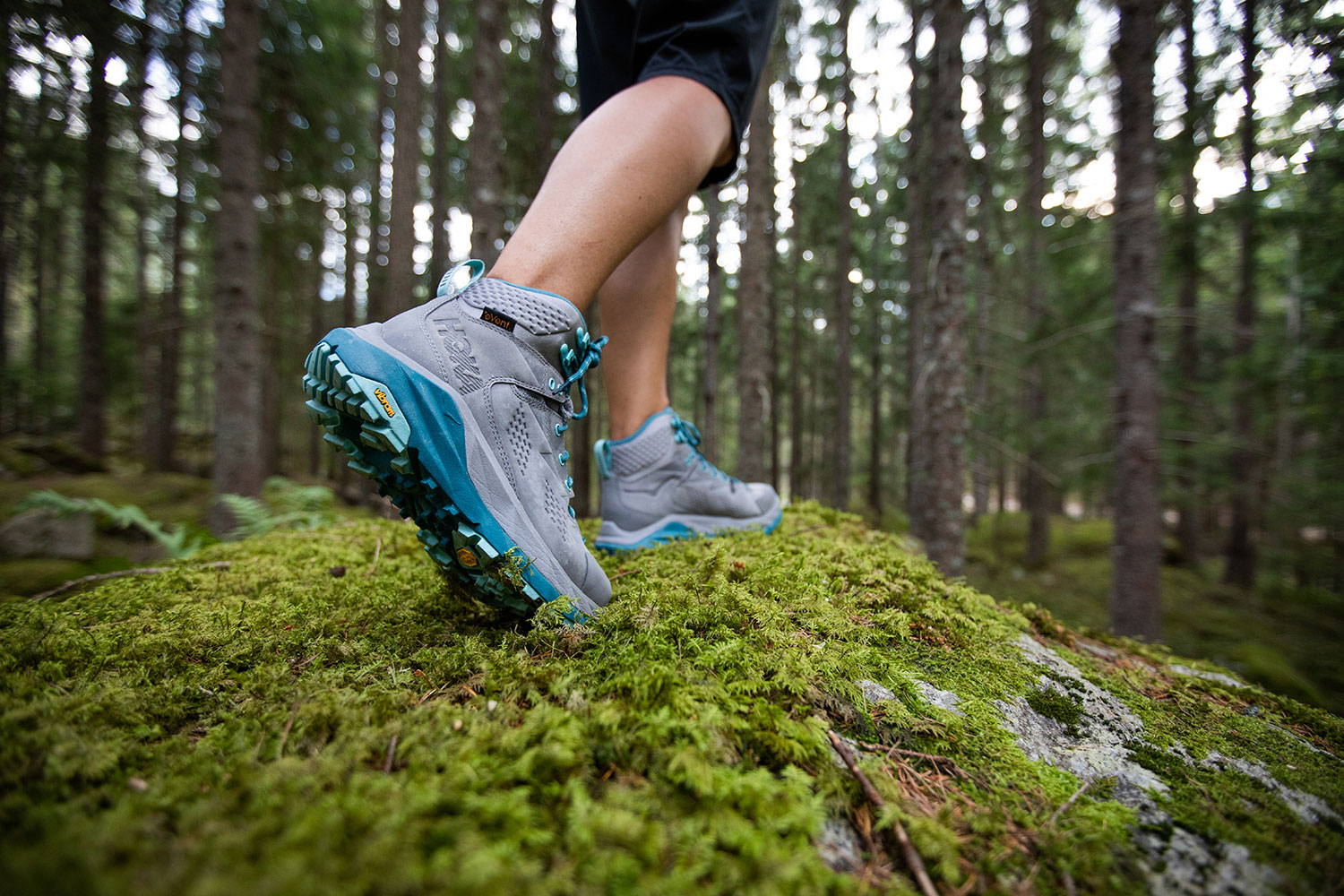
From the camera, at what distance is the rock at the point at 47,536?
439cm

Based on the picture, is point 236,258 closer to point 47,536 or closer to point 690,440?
point 47,536

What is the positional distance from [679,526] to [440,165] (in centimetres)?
819

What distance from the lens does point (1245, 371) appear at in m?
7.45

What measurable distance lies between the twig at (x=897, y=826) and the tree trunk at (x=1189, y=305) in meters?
8.35

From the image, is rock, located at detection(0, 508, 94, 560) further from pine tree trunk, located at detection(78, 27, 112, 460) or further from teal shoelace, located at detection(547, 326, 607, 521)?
pine tree trunk, located at detection(78, 27, 112, 460)

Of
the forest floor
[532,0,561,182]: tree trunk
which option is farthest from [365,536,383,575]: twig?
[532,0,561,182]: tree trunk

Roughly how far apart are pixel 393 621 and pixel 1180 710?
5.66ft

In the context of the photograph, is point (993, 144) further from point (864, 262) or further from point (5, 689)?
point (5, 689)

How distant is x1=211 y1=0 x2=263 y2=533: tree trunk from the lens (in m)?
5.05

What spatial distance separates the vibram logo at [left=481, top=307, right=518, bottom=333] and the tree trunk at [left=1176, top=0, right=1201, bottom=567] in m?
8.25

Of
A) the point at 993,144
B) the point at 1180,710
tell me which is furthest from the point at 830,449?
the point at 1180,710

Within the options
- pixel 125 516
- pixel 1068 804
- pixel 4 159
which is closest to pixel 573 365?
pixel 1068 804

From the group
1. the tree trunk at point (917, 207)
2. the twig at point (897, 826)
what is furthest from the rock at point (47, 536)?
the tree trunk at point (917, 207)

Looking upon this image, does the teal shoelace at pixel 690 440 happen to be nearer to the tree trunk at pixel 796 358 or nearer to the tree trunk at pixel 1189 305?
the tree trunk at pixel 1189 305
